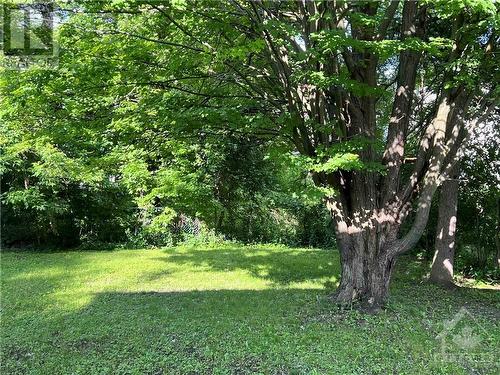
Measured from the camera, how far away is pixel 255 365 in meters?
3.73

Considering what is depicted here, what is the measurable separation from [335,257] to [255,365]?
260 inches

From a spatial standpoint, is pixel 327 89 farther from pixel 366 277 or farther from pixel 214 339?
pixel 214 339

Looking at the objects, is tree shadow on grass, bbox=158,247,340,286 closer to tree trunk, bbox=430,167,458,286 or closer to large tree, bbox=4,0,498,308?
tree trunk, bbox=430,167,458,286

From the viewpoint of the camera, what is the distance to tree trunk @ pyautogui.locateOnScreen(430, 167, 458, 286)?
6.88 m

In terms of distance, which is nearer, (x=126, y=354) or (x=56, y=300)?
(x=126, y=354)

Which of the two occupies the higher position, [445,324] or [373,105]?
[373,105]

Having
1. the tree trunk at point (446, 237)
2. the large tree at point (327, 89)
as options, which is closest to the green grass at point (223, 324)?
the tree trunk at point (446, 237)

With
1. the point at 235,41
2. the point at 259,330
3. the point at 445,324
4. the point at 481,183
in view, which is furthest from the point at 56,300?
the point at 481,183

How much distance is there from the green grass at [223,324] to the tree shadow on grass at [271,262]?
0.08 m

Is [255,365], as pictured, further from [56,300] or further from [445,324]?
[56,300]

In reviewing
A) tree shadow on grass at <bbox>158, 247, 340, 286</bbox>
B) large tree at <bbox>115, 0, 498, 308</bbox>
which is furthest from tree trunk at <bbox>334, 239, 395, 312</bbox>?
tree shadow on grass at <bbox>158, 247, 340, 286</bbox>

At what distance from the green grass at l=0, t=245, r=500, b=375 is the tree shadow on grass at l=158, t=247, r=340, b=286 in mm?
77

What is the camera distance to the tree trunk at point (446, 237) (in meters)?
6.88

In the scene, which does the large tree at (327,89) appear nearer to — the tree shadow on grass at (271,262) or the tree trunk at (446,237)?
the tree trunk at (446,237)
